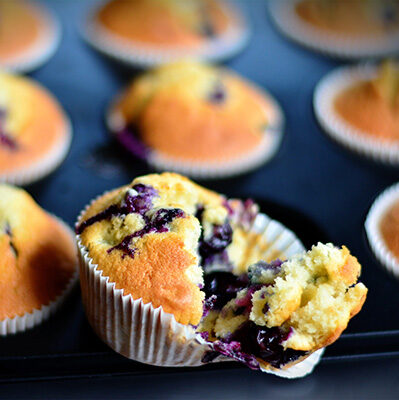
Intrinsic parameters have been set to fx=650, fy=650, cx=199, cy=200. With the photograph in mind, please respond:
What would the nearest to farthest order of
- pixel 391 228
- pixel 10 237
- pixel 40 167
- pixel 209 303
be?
pixel 209 303, pixel 10 237, pixel 391 228, pixel 40 167

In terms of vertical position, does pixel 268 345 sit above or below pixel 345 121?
above

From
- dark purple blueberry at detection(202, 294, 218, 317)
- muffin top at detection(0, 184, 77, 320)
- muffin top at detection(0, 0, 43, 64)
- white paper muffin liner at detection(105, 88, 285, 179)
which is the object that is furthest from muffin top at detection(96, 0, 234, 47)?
dark purple blueberry at detection(202, 294, 218, 317)

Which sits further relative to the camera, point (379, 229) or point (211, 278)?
point (379, 229)

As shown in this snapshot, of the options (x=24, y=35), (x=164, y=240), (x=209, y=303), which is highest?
(x=164, y=240)

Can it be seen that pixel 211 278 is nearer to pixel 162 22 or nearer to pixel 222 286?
pixel 222 286

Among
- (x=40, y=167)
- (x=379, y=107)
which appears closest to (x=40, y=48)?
(x=40, y=167)

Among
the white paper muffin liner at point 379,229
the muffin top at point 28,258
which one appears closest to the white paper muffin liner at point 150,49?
the white paper muffin liner at point 379,229

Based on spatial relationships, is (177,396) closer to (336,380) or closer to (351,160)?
(336,380)
